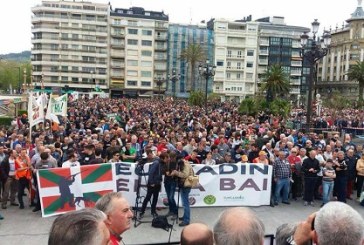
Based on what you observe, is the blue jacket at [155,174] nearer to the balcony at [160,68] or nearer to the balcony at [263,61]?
the balcony at [160,68]

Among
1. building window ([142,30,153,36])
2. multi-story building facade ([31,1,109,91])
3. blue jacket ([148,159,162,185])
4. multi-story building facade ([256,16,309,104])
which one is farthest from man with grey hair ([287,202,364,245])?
multi-story building facade ([256,16,309,104])

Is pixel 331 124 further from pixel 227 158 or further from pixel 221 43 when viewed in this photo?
pixel 221 43

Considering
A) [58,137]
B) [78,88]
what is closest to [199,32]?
[78,88]

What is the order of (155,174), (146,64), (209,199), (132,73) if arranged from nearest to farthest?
(155,174) < (209,199) < (132,73) < (146,64)

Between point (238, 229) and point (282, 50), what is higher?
point (282, 50)

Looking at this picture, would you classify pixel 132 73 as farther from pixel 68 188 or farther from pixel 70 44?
pixel 68 188

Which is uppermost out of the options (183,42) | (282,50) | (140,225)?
(183,42)

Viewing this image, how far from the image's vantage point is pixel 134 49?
285 feet

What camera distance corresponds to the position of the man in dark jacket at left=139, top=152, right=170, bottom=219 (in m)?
8.48

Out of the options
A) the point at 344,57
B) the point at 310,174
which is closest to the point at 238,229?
the point at 310,174

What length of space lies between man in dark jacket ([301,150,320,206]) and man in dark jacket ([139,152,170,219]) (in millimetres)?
4098

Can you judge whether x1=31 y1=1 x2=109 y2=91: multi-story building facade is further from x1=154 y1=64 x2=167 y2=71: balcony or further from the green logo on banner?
the green logo on banner

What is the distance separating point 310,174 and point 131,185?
4.82 meters

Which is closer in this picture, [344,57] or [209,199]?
[209,199]
